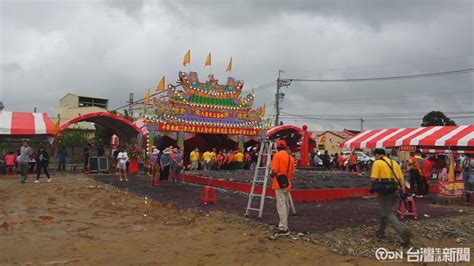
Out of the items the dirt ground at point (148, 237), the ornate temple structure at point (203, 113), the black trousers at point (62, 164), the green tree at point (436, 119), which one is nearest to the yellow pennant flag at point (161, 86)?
the ornate temple structure at point (203, 113)

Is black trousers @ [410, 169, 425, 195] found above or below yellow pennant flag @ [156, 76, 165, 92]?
below

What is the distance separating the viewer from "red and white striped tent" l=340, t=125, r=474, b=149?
581 inches

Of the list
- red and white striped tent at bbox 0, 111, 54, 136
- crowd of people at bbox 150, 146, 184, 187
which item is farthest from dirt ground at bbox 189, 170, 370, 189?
red and white striped tent at bbox 0, 111, 54, 136

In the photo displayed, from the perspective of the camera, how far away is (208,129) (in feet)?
82.2

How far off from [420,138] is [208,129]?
12.6m

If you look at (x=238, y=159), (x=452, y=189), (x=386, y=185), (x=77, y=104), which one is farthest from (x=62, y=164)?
(x=77, y=104)

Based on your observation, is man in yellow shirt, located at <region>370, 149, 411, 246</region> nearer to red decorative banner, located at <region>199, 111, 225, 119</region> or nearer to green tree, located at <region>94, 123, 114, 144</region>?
red decorative banner, located at <region>199, 111, 225, 119</region>

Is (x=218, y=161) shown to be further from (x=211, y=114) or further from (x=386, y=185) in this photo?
(x=386, y=185)

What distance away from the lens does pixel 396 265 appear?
5883mm

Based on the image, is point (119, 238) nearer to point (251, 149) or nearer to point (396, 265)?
point (396, 265)

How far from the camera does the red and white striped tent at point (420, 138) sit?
1475cm

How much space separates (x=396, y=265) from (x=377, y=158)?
2.07 meters

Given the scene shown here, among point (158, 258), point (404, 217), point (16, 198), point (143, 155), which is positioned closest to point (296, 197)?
point (404, 217)

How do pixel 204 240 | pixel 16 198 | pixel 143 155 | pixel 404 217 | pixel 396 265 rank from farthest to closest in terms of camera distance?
pixel 143 155 → pixel 16 198 → pixel 404 217 → pixel 204 240 → pixel 396 265
